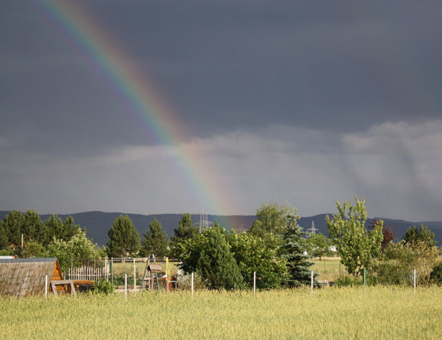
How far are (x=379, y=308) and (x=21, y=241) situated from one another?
58428 millimetres

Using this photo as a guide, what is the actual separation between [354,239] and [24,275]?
22.1 m

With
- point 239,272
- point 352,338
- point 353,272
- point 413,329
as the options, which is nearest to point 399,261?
point 353,272

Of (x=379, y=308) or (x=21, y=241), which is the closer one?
(x=379, y=308)

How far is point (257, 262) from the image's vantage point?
2866 cm

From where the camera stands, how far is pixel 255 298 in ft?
76.5

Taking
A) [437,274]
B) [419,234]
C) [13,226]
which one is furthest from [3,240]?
[437,274]

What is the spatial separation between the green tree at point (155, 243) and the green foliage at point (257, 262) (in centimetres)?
4572

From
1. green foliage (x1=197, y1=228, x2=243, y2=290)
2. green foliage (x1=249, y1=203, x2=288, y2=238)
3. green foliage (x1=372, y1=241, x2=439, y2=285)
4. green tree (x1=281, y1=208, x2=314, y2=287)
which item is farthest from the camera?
green foliage (x1=249, y1=203, x2=288, y2=238)

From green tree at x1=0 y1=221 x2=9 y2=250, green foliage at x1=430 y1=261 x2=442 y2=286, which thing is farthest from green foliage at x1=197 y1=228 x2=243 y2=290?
green tree at x1=0 y1=221 x2=9 y2=250

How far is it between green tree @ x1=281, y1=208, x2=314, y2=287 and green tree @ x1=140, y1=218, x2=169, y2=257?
4341 cm

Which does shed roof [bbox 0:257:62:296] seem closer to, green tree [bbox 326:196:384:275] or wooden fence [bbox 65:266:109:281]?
wooden fence [bbox 65:266:109:281]

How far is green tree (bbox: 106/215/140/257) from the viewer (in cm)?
7562

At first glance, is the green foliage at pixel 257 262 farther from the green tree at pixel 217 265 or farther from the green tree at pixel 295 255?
the green tree at pixel 295 255

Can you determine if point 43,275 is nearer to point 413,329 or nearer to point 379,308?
point 379,308
